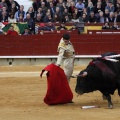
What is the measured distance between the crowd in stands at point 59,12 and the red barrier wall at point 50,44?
358 millimetres

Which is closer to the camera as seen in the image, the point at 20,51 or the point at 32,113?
the point at 32,113

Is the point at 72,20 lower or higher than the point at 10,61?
higher

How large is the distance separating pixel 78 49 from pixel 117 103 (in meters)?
8.53

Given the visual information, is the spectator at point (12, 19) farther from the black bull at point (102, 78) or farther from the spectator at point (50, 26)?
the black bull at point (102, 78)

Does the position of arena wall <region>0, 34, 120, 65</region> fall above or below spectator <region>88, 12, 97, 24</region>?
below

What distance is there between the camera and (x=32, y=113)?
1021 cm

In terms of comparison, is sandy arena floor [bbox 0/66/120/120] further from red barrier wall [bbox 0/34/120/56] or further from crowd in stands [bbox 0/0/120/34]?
crowd in stands [bbox 0/0/120/34]

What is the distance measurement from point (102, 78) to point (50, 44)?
9221 millimetres

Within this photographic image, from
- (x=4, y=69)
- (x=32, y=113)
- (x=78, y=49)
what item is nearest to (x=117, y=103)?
(x=32, y=113)

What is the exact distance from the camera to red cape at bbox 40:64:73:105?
11.2m

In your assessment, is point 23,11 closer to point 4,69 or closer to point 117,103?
point 4,69

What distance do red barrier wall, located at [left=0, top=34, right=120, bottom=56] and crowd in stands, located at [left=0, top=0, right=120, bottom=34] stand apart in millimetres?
358

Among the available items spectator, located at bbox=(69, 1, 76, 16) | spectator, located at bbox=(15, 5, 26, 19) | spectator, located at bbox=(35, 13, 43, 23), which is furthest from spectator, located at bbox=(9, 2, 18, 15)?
spectator, located at bbox=(69, 1, 76, 16)

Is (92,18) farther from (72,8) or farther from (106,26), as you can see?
(72,8)
